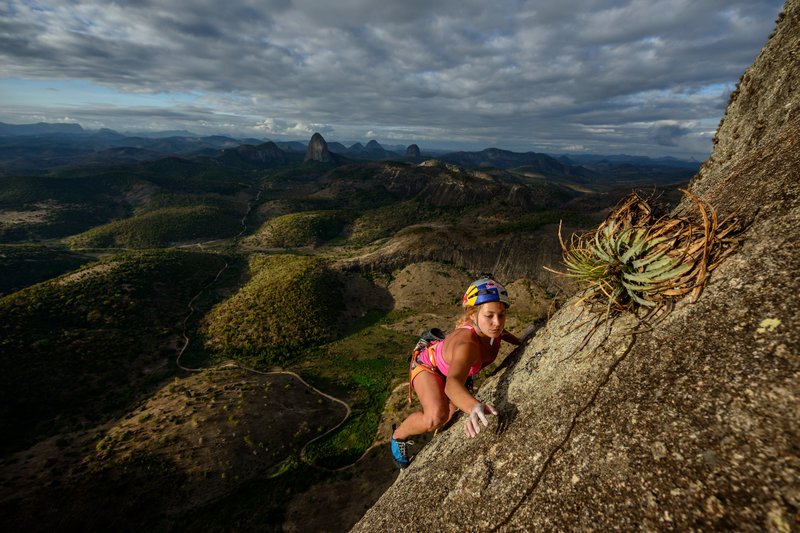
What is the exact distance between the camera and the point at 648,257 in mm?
4871

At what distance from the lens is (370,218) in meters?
143

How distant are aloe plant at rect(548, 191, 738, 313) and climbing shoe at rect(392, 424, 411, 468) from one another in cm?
503

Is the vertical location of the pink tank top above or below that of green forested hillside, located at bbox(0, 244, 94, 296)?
above

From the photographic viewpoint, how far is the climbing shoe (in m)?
7.75

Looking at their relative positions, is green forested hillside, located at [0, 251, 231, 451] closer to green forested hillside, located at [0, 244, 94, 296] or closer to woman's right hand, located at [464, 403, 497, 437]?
green forested hillside, located at [0, 244, 94, 296]

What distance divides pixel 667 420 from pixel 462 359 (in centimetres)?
269

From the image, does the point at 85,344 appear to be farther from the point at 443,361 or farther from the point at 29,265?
the point at 29,265

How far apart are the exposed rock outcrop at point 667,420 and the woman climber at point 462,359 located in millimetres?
686

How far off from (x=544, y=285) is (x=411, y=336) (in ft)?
98.9

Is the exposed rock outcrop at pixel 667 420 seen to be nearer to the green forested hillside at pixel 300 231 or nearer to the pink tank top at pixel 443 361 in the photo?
the pink tank top at pixel 443 361

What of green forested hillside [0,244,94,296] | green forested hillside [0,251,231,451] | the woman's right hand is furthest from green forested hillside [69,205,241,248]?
the woman's right hand

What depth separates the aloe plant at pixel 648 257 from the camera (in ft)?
14.8

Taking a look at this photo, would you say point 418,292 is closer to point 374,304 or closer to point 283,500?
point 374,304

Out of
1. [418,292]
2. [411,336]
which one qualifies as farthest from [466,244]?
[411,336]
